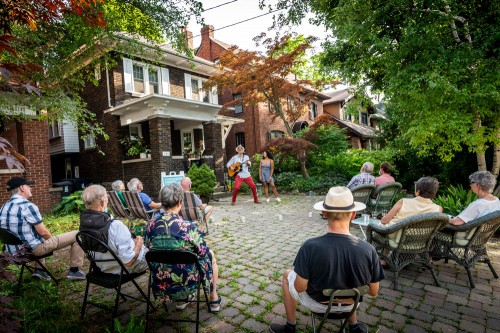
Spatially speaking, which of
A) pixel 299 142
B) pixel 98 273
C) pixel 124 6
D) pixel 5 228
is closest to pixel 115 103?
pixel 124 6

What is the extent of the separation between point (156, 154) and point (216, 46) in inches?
570

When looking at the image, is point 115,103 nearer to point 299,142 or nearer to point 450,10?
point 299,142

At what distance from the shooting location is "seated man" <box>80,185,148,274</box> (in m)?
2.93

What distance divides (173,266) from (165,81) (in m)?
13.7

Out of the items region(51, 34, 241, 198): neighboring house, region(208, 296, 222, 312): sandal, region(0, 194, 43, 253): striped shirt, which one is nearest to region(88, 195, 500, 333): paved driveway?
region(208, 296, 222, 312): sandal

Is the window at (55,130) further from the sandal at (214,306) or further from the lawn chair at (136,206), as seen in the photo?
the sandal at (214,306)

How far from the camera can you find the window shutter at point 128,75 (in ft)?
42.6

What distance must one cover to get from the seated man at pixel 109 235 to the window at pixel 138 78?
485 inches

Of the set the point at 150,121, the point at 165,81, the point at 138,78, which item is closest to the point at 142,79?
the point at 138,78

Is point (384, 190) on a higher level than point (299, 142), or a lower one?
lower

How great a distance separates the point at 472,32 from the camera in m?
5.43

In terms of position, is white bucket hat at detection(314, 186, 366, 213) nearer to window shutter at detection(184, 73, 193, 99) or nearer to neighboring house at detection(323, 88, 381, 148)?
window shutter at detection(184, 73, 193, 99)

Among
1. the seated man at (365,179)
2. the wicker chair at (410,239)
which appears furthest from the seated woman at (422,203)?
the seated man at (365,179)

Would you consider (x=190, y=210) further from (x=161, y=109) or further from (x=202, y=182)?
(x=161, y=109)
